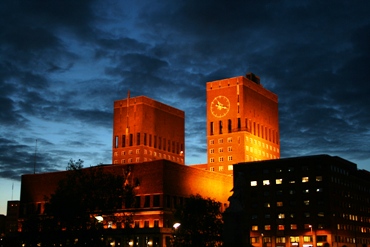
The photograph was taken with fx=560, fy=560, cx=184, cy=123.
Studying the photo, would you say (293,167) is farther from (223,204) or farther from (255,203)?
(223,204)

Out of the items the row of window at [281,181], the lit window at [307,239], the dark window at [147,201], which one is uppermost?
the row of window at [281,181]

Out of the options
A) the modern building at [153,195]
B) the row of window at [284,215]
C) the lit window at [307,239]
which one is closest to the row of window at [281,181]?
the row of window at [284,215]

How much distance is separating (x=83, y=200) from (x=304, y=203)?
73299mm

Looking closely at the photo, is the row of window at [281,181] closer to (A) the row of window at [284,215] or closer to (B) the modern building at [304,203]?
(B) the modern building at [304,203]

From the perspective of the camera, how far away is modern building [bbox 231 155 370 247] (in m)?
164

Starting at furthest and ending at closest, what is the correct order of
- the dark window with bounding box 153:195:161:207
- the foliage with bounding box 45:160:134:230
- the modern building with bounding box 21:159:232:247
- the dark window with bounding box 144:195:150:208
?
the dark window with bounding box 144:195:150:208 < the dark window with bounding box 153:195:161:207 < the modern building with bounding box 21:159:232:247 < the foliage with bounding box 45:160:134:230

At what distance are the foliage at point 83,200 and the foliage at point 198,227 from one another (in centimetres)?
1609

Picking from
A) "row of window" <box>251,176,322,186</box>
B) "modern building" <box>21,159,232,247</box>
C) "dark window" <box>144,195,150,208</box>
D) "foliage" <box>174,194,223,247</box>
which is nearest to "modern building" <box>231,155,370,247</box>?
"row of window" <box>251,176,322,186</box>

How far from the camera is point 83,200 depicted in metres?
124

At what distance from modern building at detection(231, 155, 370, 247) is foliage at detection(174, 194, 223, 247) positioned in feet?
128

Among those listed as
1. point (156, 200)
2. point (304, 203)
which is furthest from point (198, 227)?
point (304, 203)

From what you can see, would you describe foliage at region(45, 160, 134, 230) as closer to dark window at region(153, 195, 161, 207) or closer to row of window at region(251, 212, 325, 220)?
dark window at region(153, 195, 161, 207)

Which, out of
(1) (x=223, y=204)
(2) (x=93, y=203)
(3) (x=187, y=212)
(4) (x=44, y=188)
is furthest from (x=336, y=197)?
(4) (x=44, y=188)

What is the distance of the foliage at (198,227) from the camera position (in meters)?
116
